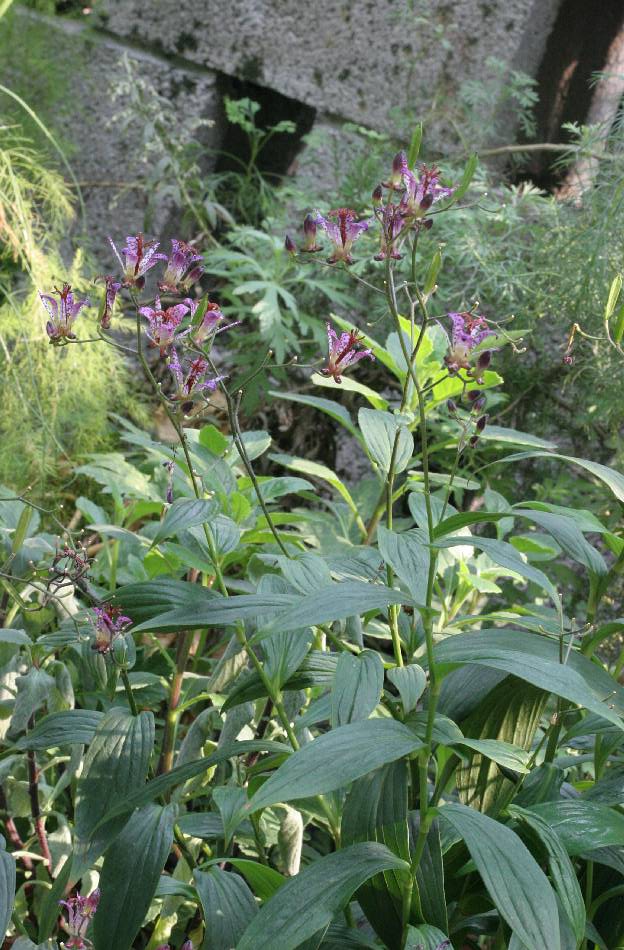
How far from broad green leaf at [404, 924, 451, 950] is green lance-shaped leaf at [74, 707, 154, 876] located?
0.19 m

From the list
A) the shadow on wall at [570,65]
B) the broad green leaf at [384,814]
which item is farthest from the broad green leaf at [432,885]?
the shadow on wall at [570,65]

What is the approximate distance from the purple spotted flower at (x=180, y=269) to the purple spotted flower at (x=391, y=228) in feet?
0.42

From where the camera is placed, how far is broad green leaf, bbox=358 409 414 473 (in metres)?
0.73

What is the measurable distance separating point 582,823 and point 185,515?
0.31 meters

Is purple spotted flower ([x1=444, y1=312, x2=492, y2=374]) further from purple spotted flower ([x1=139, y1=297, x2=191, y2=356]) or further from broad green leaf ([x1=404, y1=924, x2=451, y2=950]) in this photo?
broad green leaf ([x1=404, y1=924, x2=451, y2=950])

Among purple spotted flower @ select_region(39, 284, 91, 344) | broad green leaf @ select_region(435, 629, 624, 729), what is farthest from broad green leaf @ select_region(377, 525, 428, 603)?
purple spotted flower @ select_region(39, 284, 91, 344)

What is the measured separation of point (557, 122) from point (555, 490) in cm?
71

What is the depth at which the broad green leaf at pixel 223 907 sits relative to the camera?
598mm

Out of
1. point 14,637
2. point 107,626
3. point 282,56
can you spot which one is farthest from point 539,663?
point 282,56

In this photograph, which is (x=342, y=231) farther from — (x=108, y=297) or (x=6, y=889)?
(x=6, y=889)

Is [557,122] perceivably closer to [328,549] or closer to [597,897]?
[328,549]

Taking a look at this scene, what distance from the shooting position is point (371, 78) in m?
1.67

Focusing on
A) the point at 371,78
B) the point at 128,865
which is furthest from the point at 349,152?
the point at 128,865

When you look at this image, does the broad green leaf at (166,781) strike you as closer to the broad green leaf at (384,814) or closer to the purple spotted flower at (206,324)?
the broad green leaf at (384,814)
